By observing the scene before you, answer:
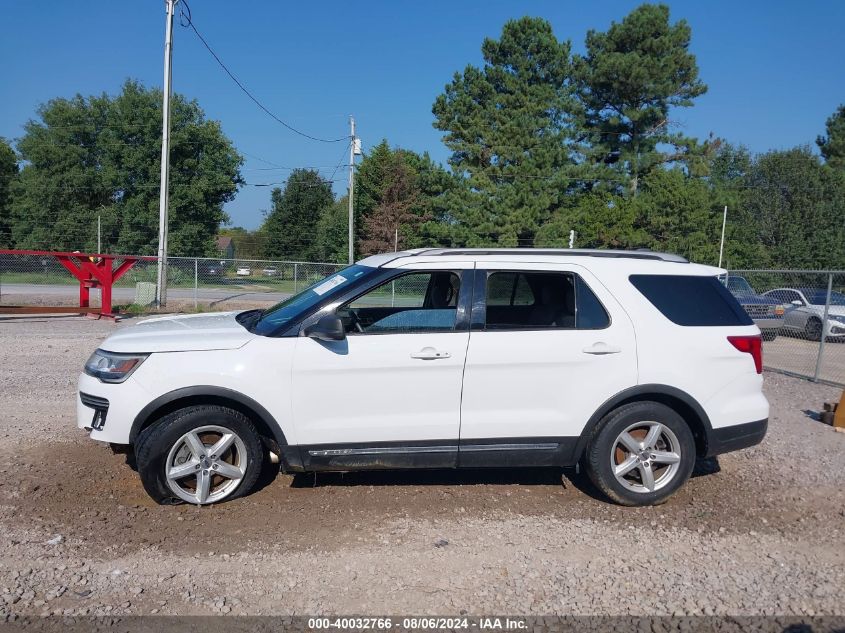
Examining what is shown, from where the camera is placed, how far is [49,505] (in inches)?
180

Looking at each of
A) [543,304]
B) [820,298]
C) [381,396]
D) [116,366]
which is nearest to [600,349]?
[543,304]

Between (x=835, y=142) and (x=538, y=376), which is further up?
(x=835, y=142)

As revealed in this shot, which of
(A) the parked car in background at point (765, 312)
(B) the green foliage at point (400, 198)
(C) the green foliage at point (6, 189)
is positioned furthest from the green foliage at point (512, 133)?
(C) the green foliage at point (6, 189)

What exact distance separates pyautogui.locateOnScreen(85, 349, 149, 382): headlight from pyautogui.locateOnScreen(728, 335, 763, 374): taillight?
4.11m

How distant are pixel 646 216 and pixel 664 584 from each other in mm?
40373

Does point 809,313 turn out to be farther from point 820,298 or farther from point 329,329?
point 329,329

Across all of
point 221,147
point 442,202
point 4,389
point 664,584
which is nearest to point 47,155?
point 221,147

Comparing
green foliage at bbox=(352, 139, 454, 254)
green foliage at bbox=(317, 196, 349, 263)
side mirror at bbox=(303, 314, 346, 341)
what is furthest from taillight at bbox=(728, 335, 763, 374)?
green foliage at bbox=(317, 196, 349, 263)

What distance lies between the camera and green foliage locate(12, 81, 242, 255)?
43.9 meters

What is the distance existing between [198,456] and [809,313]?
44.5 ft

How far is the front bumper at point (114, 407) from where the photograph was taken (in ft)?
14.2

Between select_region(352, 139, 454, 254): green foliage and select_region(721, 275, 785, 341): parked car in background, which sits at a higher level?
select_region(352, 139, 454, 254): green foliage

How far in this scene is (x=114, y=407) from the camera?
14.3ft

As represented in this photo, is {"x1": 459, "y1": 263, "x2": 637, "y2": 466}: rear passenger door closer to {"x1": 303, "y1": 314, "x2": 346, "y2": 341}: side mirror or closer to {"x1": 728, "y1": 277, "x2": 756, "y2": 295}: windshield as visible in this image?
{"x1": 303, "y1": 314, "x2": 346, "y2": 341}: side mirror
